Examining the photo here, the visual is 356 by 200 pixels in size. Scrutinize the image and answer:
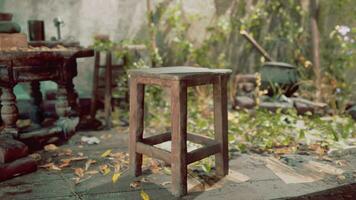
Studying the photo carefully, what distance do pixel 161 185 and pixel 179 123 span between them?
66cm

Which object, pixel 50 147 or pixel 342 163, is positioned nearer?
pixel 342 163

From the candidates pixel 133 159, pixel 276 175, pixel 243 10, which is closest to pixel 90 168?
pixel 133 159

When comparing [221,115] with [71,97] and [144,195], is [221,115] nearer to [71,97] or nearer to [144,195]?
[144,195]

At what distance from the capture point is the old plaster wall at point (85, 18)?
535 centimetres

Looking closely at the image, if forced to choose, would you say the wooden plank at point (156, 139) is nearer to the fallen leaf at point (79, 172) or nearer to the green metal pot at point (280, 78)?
the fallen leaf at point (79, 172)

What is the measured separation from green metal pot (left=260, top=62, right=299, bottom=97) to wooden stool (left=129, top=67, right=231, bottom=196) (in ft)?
9.61

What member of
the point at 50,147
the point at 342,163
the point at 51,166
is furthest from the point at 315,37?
the point at 51,166

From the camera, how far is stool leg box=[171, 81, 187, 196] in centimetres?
272

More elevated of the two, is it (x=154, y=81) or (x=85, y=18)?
(x=85, y=18)

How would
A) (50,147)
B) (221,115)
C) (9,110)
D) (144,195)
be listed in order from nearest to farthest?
1. (144,195)
2. (221,115)
3. (9,110)
4. (50,147)

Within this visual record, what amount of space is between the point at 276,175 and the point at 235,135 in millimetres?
1357

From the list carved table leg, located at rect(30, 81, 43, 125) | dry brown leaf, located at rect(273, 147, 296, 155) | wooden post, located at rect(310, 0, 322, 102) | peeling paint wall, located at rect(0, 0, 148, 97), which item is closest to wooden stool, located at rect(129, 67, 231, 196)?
dry brown leaf, located at rect(273, 147, 296, 155)

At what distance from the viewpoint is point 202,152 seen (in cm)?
299

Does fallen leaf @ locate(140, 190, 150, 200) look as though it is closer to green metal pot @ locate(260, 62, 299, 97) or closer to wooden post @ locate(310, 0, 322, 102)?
green metal pot @ locate(260, 62, 299, 97)
